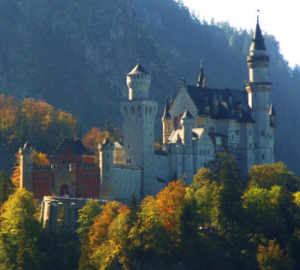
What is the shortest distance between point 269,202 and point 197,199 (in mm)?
6945

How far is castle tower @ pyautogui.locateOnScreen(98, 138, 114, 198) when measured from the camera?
457ft

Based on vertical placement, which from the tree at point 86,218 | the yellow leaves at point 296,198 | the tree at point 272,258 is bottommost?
the tree at point 272,258

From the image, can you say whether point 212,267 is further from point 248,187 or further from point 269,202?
point 248,187

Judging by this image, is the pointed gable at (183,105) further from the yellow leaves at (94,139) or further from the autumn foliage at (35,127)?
the yellow leaves at (94,139)

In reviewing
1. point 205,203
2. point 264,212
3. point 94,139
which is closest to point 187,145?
point 205,203

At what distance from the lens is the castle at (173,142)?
14175 cm

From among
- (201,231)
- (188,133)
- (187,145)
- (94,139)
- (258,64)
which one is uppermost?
(258,64)

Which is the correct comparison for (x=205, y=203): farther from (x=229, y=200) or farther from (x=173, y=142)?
(x=173, y=142)

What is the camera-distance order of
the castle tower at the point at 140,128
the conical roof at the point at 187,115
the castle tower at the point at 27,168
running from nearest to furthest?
the castle tower at the point at 27,168
the castle tower at the point at 140,128
the conical roof at the point at 187,115

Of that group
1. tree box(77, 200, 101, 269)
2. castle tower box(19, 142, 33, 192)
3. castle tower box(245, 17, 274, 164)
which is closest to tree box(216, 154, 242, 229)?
tree box(77, 200, 101, 269)

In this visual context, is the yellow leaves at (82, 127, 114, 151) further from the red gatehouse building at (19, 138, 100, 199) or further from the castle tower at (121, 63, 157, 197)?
the red gatehouse building at (19, 138, 100, 199)

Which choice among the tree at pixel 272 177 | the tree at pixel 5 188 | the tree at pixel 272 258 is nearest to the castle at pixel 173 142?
the tree at pixel 5 188

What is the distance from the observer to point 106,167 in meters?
140

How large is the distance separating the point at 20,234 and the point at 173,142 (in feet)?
78.8
